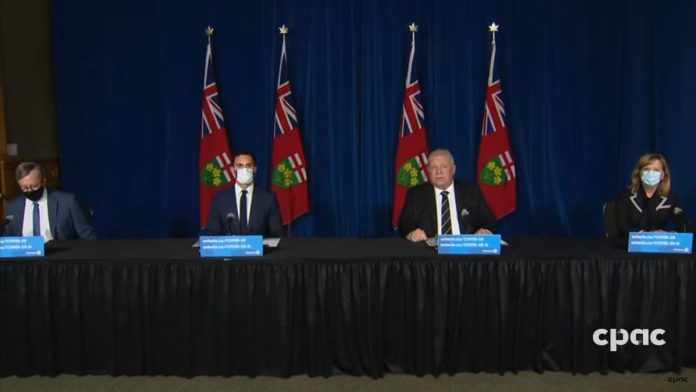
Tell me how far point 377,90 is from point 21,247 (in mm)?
2959

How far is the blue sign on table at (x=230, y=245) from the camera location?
7.90 ft

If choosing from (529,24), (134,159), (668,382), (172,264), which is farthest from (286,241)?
→ (529,24)

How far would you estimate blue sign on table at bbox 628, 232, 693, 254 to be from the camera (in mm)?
2379

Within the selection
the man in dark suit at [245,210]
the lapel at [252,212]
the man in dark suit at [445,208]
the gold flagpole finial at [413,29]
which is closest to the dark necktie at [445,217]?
the man in dark suit at [445,208]

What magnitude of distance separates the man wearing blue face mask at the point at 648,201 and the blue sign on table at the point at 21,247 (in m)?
2.86

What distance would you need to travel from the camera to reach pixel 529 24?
4.58m

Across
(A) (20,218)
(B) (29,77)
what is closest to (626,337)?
(A) (20,218)

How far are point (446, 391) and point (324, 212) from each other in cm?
261

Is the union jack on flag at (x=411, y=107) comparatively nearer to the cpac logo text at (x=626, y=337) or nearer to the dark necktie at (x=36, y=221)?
the cpac logo text at (x=626, y=337)

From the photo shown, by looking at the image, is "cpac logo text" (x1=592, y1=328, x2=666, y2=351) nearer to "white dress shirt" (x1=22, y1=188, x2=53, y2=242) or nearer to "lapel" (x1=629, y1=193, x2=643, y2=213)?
"lapel" (x1=629, y1=193, x2=643, y2=213)

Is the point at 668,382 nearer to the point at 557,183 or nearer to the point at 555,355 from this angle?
the point at 555,355

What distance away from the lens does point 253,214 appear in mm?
3109

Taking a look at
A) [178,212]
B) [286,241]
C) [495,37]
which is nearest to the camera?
[286,241]

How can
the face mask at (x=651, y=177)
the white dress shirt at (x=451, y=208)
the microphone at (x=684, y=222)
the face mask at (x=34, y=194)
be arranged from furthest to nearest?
1. the white dress shirt at (x=451, y=208)
2. the face mask at (x=34, y=194)
3. the face mask at (x=651, y=177)
4. the microphone at (x=684, y=222)
